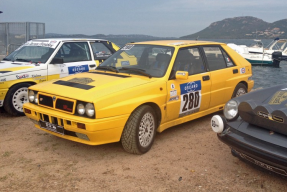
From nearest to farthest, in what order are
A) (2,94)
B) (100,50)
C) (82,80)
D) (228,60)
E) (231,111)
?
(231,111)
(82,80)
(2,94)
(228,60)
(100,50)

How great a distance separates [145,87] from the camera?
173 inches

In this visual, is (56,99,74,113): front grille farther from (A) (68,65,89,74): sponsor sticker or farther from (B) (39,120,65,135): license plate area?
(A) (68,65,89,74): sponsor sticker

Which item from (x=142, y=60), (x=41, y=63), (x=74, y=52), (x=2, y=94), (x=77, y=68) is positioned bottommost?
(x=2, y=94)

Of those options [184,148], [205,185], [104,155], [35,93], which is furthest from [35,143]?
[205,185]

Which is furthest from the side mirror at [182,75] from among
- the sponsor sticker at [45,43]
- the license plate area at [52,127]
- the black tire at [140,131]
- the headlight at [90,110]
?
the sponsor sticker at [45,43]

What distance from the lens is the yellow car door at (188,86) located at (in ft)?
15.7

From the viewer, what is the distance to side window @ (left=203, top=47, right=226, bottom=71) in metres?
5.67

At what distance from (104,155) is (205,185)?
1.52 meters

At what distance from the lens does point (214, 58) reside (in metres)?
5.84

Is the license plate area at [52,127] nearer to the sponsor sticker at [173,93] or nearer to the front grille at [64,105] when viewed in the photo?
the front grille at [64,105]

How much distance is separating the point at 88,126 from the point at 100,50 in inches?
173

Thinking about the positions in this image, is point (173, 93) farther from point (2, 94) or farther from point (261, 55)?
point (261, 55)

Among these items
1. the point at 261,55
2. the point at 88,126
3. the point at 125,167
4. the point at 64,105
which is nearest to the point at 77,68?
the point at 64,105

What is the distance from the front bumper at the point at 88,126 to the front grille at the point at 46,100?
0.27ft
